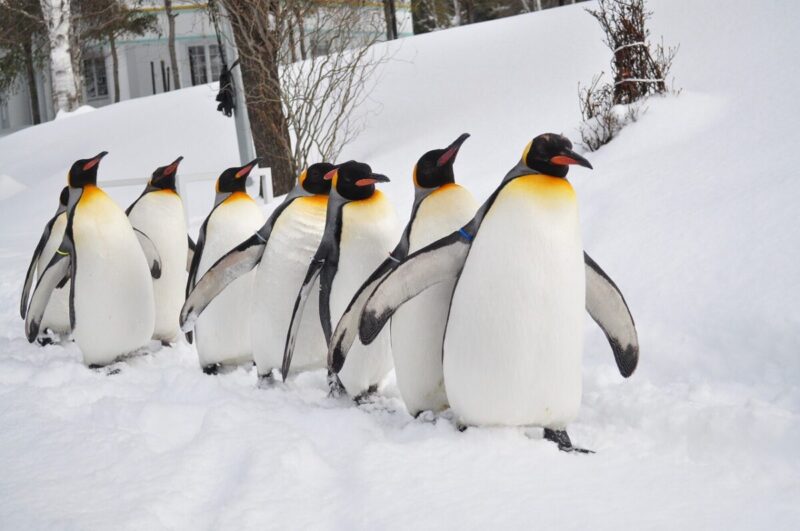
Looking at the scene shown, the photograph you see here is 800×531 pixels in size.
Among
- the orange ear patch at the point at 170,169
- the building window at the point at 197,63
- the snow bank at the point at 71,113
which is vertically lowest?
the orange ear patch at the point at 170,169

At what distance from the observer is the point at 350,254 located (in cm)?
284

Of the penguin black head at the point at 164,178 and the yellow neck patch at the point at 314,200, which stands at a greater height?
the penguin black head at the point at 164,178

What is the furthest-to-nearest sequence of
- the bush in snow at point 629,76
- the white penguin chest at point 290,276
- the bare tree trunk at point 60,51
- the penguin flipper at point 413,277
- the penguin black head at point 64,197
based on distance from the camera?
the bare tree trunk at point 60,51 → the bush in snow at point 629,76 → the penguin black head at point 64,197 → the white penguin chest at point 290,276 → the penguin flipper at point 413,277

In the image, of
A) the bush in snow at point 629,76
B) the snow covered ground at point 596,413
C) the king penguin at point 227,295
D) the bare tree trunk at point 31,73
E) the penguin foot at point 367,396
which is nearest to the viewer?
the snow covered ground at point 596,413

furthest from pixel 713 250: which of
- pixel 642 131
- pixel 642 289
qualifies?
pixel 642 131

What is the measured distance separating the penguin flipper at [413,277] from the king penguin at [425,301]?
0.15 metres

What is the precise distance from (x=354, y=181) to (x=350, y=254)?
0.25m

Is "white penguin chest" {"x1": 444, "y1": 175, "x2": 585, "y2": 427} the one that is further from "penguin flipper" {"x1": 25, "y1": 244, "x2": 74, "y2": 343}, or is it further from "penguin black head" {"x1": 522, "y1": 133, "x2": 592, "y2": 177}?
"penguin flipper" {"x1": 25, "y1": 244, "x2": 74, "y2": 343}

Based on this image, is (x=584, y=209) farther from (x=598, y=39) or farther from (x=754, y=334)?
(x=598, y=39)

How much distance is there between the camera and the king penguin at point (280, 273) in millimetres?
3104

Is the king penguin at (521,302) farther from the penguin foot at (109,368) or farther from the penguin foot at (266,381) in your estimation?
the penguin foot at (109,368)

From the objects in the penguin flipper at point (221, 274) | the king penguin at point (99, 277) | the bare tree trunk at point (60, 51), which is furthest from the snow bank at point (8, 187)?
the penguin flipper at point (221, 274)

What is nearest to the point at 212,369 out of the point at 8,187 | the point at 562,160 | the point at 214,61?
the point at 562,160

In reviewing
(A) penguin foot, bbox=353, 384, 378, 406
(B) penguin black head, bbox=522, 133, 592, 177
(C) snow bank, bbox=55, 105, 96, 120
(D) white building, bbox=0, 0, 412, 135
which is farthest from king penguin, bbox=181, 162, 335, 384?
(D) white building, bbox=0, 0, 412, 135
